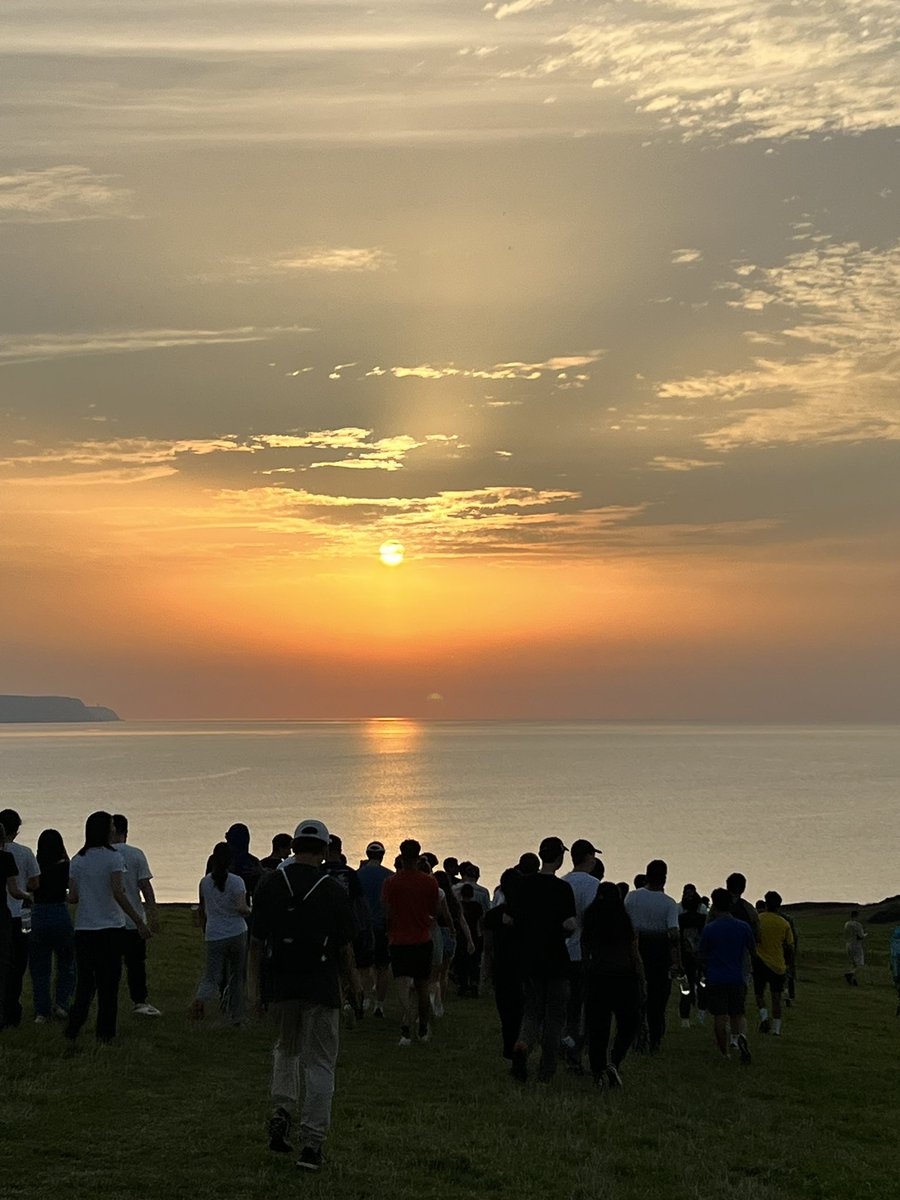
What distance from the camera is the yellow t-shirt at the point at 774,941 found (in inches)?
720

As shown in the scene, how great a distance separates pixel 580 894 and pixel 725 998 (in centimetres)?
278

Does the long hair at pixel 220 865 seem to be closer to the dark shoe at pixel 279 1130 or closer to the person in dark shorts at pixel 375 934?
the person in dark shorts at pixel 375 934

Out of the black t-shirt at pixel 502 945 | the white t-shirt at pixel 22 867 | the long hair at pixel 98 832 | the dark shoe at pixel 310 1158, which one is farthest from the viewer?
the white t-shirt at pixel 22 867

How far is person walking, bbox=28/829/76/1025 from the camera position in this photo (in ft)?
49.2

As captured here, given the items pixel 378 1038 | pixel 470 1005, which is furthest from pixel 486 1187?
pixel 470 1005

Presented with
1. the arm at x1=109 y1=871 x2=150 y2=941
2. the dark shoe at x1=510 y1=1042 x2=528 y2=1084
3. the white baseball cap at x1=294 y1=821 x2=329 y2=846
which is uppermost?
the white baseball cap at x1=294 y1=821 x2=329 y2=846

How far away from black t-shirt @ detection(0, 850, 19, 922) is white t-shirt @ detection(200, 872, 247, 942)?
2490 millimetres

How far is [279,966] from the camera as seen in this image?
1010 cm

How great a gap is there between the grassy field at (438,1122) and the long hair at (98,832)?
199 centimetres

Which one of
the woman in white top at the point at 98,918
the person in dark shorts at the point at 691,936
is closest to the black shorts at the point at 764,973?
the person in dark shorts at the point at 691,936

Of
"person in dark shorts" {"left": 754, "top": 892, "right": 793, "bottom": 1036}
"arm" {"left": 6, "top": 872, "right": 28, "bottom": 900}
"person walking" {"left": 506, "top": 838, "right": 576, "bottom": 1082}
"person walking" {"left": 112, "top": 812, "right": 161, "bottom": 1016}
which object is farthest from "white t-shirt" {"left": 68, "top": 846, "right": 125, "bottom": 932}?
"person in dark shorts" {"left": 754, "top": 892, "right": 793, "bottom": 1036}

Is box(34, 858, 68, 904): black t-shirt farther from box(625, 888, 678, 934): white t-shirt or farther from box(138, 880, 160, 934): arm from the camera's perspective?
box(625, 888, 678, 934): white t-shirt

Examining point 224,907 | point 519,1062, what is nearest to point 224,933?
point 224,907

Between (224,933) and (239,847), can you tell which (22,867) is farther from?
(239,847)
